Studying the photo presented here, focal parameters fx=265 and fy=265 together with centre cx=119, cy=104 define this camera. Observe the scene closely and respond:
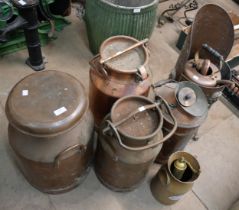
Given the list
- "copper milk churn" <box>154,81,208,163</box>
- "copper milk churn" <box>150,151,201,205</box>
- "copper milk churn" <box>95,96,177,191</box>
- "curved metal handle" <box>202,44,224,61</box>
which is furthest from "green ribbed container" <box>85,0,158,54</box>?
"copper milk churn" <box>150,151,201,205</box>

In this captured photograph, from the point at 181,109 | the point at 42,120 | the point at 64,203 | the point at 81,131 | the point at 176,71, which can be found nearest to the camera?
the point at 42,120

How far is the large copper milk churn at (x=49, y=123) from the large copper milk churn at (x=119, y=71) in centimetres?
26

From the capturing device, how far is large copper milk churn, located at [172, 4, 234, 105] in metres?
2.06

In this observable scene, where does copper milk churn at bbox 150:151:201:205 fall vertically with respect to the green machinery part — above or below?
below

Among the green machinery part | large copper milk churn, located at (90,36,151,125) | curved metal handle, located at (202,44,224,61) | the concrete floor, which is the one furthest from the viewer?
the green machinery part

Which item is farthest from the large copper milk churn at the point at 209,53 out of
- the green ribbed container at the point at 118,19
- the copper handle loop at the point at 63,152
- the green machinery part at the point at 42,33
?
the green machinery part at the point at 42,33

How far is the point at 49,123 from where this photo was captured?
4.77 feet

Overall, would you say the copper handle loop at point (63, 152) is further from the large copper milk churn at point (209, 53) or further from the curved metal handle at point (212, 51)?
the curved metal handle at point (212, 51)

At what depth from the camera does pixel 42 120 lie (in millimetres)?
1458

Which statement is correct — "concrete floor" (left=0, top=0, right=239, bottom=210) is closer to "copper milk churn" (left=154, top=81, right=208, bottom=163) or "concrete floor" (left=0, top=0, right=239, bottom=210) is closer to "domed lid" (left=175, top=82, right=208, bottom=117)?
"copper milk churn" (left=154, top=81, right=208, bottom=163)

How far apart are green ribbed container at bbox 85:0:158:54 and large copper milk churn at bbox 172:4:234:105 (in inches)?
19.7

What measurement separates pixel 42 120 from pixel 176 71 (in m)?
1.22

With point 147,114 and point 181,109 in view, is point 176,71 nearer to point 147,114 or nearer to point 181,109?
point 181,109

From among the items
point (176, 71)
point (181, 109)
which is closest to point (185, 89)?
point (181, 109)
